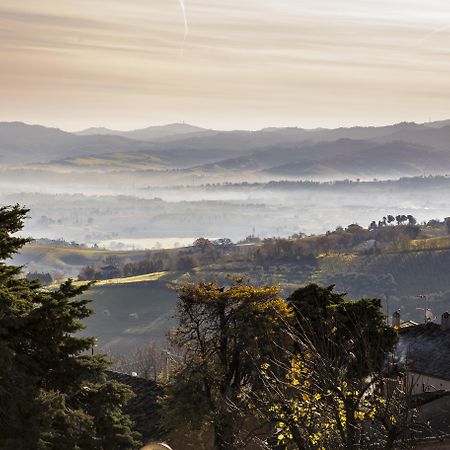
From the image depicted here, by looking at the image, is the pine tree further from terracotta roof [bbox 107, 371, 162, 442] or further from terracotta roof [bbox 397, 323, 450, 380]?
A: terracotta roof [bbox 397, 323, 450, 380]

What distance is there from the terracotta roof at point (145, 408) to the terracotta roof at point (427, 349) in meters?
13.0

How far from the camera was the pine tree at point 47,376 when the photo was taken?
28.2m

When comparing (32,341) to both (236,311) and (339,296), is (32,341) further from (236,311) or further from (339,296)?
(339,296)

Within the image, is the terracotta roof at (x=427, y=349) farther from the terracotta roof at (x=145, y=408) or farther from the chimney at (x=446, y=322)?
the terracotta roof at (x=145, y=408)

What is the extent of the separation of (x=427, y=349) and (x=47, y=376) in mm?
28239

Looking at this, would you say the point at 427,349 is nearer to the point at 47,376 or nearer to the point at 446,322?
the point at 446,322

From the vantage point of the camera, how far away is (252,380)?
4091 cm

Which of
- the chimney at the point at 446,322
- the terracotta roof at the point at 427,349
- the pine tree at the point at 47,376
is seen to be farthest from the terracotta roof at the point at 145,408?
the chimney at the point at 446,322

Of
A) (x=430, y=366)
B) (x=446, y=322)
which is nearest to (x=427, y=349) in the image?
(x=430, y=366)

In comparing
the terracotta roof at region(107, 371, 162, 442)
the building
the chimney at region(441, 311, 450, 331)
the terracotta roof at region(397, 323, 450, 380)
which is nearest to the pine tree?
the terracotta roof at region(107, 371, 162, 442)

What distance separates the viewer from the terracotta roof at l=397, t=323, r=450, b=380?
50.1 metres

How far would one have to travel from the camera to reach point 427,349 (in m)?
53.2

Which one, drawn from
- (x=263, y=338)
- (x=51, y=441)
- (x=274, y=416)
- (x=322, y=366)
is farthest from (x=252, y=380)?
(x=322, y=366)

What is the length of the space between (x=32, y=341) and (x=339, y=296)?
2606cm
